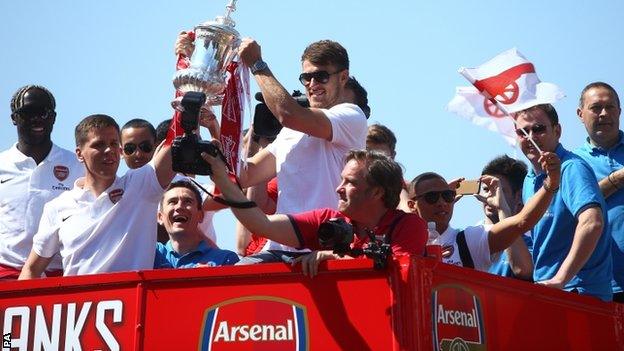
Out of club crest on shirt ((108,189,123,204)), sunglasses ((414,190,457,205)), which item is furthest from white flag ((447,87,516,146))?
club crest on shirt ((108,189,123,204))

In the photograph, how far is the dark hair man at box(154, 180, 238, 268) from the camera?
6.35 metres

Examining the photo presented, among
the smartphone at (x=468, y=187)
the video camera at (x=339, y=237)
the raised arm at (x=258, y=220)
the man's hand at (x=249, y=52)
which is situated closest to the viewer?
the video camera at (x=339, y=237)

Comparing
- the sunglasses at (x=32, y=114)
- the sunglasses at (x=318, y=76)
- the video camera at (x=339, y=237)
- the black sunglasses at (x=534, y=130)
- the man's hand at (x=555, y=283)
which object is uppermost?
the sunglasses at (x=32, y=114)

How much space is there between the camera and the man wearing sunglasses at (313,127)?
17.5ft

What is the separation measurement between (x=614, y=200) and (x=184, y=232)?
268 cm

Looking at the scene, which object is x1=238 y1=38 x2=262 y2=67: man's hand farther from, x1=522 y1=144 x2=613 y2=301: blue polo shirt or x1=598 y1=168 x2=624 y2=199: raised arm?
x1=598 y1=168 x2=624 y2=199: raised arm

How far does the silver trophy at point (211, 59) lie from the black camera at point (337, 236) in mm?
1134

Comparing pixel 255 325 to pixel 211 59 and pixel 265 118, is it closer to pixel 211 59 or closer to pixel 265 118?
pixel 211 59

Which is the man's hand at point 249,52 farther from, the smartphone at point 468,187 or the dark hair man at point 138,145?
the smartphone at point 468,187

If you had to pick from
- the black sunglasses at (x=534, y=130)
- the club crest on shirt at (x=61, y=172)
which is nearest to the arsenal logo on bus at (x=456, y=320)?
the black sunglasses at (x=534, y=130)

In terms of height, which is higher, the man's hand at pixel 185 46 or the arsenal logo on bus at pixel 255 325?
the man's hand at pixel 185 46

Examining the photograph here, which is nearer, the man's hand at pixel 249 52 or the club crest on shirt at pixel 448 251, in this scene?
the man's hand at pixel 249 52

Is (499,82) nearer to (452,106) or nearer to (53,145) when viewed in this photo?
(452,106)

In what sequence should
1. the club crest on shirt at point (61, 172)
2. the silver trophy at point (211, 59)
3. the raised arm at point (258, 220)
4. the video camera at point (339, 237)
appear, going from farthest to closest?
the club crest on shirt at point (61, 172), the silver trophy at point (211, 59), the raised arm at point (258, 220), the video camera at point (339, 237)
